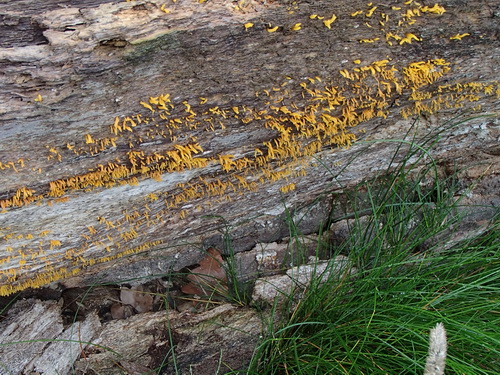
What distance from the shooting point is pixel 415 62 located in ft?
8.29

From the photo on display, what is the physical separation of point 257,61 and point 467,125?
1563 millimetres

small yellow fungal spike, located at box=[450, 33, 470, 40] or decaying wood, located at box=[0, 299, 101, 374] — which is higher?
small yellow fungal spike, located at box=[450, 33, 470, 40]

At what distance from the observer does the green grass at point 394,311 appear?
2.29 metres

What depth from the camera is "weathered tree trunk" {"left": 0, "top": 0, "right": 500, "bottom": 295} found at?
220 centimetres

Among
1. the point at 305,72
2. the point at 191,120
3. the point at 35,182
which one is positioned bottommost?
the point at 35,182

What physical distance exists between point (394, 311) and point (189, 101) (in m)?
1.53

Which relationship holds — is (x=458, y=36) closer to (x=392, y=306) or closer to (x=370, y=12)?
(x=370, y=12)

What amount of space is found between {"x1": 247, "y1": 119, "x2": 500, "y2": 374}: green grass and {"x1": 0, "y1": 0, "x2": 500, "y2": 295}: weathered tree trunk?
50 cm

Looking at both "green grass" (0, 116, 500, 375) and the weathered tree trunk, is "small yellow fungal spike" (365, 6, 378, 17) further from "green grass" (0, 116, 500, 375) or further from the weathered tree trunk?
"green grass" (0, 116, 500, 375)

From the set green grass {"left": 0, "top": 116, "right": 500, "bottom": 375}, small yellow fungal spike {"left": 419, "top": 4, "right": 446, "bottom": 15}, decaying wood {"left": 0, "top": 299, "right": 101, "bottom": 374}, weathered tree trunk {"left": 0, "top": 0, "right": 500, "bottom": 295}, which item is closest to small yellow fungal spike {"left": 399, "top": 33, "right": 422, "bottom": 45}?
weathered tree trunk {"left": 0, "top": 0, "right": 500, "bottom": 295}

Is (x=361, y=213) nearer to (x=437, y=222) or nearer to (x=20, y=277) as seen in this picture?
(x=437, y=222)

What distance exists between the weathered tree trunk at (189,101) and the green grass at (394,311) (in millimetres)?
496

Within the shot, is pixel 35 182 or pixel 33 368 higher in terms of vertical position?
pixel 35 182

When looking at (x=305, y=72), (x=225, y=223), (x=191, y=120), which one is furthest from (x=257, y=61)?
(x=225, y=223)
